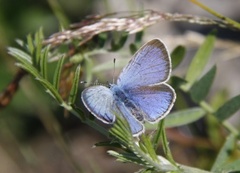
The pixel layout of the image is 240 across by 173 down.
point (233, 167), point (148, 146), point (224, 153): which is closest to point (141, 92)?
point (148, 146)

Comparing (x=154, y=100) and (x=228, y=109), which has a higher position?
(x=154, y=100)

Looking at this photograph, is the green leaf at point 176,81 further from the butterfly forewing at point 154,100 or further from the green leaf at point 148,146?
the green leaf at point 148,146

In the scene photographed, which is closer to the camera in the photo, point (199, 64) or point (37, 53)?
point (37, 53)

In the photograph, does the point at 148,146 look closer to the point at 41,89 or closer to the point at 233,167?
the point at 233,167

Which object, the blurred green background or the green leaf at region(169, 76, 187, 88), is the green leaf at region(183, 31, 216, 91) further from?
the blurred green background

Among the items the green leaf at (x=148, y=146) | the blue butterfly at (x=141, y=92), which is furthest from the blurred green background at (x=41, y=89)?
the green leaf at (x=148, y=146)

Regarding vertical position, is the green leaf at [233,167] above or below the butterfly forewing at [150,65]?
below

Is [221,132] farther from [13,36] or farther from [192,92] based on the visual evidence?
[13,36]
